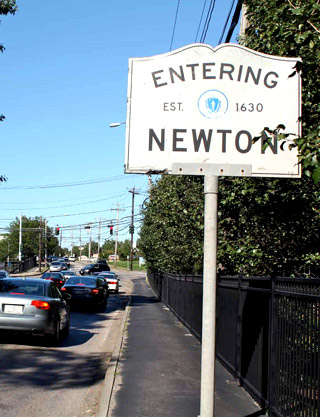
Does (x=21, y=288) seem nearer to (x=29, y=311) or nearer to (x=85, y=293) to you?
(x=29, y=311)

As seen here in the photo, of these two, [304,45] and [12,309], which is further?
[12,309]

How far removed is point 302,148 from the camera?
460 cm

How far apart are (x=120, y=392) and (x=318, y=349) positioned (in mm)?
3826

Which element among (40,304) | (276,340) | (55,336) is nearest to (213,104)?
(276,340)

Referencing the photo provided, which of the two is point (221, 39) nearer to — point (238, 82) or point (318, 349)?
point (238, 82)

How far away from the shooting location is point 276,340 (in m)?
6.27

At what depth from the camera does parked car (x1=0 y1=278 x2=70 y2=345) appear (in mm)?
12078

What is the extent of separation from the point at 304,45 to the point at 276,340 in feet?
10.6

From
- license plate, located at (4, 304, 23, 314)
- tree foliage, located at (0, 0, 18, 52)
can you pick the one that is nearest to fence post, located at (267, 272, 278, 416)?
license plate, located at (4, 304, 23, 314)

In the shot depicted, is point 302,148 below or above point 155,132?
below

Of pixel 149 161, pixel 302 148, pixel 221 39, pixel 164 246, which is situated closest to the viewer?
pixel 302 148

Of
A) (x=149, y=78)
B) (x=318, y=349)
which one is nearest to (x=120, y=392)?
(x=318, y=349)

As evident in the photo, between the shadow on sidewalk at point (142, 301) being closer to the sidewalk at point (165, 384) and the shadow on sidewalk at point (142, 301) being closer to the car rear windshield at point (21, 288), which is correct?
the car rear windshield at point (21, 288)

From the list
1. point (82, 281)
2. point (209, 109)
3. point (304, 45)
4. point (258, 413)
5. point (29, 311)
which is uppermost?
point (304, 45)
